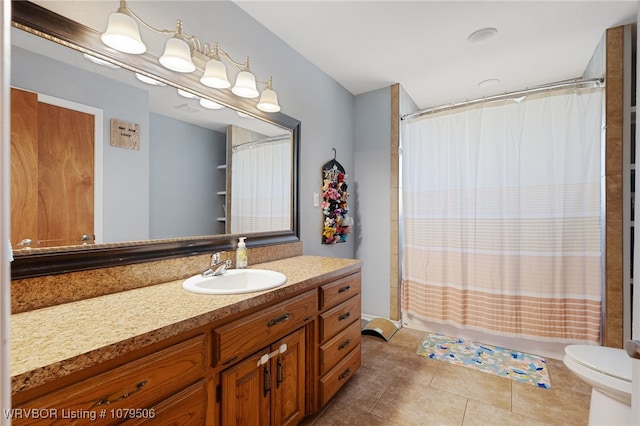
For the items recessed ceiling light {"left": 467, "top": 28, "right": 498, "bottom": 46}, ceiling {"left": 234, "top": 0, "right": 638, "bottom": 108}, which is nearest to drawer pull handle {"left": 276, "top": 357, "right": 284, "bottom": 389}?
ceiling {"left": 234, "top": 0, "right": 638, "bottom": 108}

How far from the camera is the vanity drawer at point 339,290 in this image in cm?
157

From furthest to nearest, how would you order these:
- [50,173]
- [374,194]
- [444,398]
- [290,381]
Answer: [374,194] → [444,398] → [290,381] → [50,173]

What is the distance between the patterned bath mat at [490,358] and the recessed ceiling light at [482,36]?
2419 millimetres

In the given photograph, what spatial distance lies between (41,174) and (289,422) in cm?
146

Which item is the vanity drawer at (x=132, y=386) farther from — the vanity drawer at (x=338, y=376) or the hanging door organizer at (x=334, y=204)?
the hanging door organizer at (x=334, y=204)

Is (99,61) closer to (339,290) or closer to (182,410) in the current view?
(182,410)

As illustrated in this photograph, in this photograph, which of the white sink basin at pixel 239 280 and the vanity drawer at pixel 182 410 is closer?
the vanity drawer at pixel 182 410

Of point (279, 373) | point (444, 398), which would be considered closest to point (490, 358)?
point (444, 398)

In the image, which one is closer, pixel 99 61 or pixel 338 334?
pixel 99 61

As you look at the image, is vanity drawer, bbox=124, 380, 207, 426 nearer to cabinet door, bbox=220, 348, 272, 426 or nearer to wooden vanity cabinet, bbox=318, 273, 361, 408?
cabinet door, bbox=220, 348, 272, 426

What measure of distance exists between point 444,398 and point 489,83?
2750 mm

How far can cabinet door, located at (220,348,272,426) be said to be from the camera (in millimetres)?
1043

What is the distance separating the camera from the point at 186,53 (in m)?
1.33

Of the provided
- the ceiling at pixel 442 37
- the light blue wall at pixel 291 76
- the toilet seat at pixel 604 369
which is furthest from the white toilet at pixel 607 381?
the ceiling at pixel 442 37
